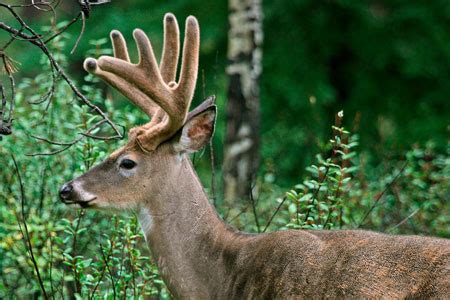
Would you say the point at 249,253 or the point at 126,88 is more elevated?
the point at 126,88

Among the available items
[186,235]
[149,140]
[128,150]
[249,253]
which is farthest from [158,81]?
[249,253]

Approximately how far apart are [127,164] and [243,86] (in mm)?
4922

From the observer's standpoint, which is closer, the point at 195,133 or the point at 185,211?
the point at 185,211

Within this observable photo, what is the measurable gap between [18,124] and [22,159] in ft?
1.20

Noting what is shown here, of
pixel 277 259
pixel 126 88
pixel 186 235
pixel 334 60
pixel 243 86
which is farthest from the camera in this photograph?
pixel 334 60

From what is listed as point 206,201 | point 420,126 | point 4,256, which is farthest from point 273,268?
point 420,126

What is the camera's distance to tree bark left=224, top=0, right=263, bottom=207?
10.8 m

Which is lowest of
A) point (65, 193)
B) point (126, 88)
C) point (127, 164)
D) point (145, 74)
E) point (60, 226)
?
point (60, 226)

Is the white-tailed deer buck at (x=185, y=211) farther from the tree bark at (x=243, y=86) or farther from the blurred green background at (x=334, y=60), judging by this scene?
the blurred green background at (x=334, y=60)

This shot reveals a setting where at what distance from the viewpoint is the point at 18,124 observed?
7.59 m

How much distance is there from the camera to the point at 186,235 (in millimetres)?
5820

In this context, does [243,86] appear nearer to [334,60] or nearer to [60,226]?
[334,60]

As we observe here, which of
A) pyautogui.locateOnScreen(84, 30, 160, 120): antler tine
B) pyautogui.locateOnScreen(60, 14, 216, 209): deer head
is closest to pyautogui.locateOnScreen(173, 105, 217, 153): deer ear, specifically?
pyautogui.locateOnScreen(60, 14, 216, 209): deer head

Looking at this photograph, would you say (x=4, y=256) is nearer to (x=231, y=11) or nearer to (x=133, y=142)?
(x=133, y=142)
